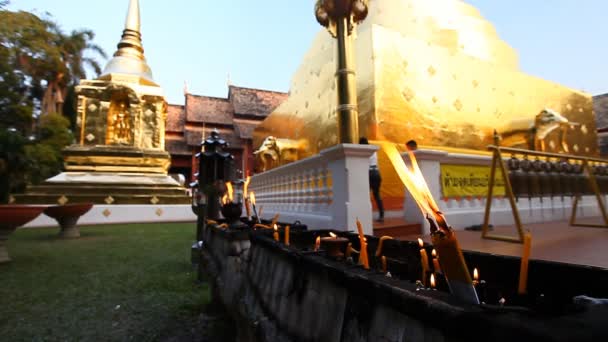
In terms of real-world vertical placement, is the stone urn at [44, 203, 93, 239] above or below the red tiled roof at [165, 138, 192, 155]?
below

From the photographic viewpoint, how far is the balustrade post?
325 cm

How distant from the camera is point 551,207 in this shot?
532 cm

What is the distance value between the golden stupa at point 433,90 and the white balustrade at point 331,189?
86.3 inches

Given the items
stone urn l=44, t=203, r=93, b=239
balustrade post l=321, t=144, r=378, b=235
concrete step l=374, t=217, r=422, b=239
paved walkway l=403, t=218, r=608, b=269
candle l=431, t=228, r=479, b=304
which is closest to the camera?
candle l=431, t=228, r=479, b=304

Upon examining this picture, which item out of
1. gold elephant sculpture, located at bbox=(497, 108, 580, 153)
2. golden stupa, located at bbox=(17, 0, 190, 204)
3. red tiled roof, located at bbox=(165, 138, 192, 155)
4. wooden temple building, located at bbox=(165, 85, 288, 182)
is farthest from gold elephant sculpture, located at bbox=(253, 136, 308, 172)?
red tiled roof, located at bbox=(165, 138, 192, 155)

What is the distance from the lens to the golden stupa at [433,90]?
20.9ft

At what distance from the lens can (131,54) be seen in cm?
1305

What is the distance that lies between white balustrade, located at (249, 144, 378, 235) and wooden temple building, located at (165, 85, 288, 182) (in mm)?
Answer: 16098

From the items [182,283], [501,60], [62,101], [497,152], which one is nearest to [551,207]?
[497,152]

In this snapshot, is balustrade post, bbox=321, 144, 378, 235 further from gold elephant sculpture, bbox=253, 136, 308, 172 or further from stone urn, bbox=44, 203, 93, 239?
stone urn, bbox=44, 203, 93, 239

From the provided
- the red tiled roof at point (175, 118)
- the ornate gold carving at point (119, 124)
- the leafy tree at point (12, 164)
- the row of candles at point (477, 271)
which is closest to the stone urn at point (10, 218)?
the row of candles at point (477, 271)

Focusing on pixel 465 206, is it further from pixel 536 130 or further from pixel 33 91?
pixel 33 91

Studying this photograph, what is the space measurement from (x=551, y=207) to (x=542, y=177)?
234 cm

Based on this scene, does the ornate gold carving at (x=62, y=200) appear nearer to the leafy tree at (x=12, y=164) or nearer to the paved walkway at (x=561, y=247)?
the leafy tree at (x=12, y=164)
